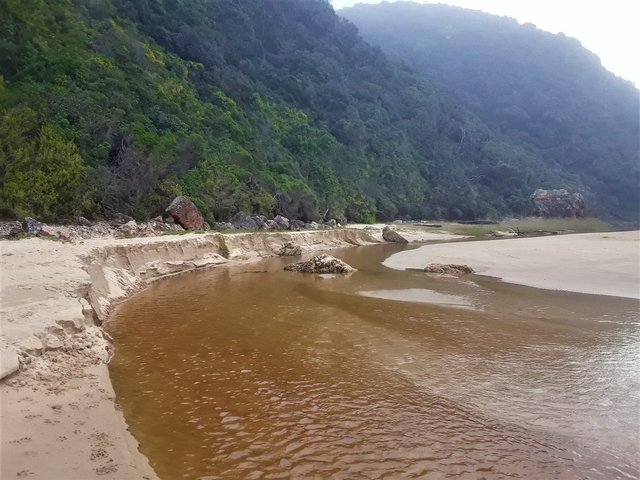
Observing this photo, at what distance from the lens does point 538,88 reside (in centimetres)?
12938

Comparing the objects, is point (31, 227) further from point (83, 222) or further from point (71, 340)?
point (71, 340)

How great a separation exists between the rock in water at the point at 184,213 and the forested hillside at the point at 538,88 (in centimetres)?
9734

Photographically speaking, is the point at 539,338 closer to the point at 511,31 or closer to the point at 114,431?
the point at 114,431

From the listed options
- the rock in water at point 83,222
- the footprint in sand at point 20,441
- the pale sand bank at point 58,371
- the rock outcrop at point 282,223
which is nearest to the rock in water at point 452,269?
the pale sand bank at point 58,371

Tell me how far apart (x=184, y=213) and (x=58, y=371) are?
21.5 m

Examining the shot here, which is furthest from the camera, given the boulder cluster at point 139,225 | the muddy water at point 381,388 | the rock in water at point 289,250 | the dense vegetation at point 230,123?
the dense vegetation at point 230,123

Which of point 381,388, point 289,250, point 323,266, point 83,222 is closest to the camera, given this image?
point 381,388

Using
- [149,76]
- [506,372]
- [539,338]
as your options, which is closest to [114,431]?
[506,372]

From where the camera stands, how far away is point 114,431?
4059 millimetres

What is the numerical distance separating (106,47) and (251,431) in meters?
42.7

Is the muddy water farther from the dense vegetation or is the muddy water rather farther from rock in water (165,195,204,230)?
the dense vegetation

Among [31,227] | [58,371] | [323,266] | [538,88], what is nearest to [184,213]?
[31,227]

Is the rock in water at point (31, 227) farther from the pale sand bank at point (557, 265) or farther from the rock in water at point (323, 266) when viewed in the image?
the pale sand bank at point (557, 265)

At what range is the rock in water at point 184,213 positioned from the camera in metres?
25.6
